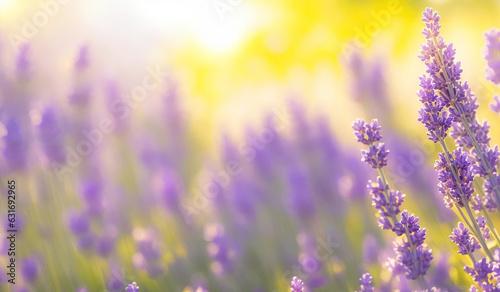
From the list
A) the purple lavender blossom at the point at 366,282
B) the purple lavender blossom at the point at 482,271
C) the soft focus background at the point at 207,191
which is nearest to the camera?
the purple lavender blossom at the point at 482,271

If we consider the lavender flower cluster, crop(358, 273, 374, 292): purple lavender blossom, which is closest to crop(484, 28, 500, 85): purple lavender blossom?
the lavender flower cluster

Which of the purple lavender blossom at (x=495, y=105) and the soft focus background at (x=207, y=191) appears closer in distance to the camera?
the purple lavender blossom at (x=495, y=105)

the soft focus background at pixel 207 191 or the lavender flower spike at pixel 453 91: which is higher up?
the soft focus background at pixel 207 191

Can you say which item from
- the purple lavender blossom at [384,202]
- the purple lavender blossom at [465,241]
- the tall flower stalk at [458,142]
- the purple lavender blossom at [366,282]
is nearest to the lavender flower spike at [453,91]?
the tall flower stalk at [458,142]

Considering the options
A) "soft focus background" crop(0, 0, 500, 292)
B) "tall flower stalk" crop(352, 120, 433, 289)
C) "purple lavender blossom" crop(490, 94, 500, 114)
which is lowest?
"tall flower stalk" crop(352, 120, 433, 289)

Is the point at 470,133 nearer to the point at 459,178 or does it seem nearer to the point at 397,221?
the point at 459,178

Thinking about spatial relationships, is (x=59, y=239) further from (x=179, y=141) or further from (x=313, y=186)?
(x=313, y=186)

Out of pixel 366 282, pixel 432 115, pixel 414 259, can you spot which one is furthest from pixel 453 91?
Result: pixel 366 282

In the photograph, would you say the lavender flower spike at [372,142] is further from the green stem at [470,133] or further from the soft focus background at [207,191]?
the soft focus background at [207,191]

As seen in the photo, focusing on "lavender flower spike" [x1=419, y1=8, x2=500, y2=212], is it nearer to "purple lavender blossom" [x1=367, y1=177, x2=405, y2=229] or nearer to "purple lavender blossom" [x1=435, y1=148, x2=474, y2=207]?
"purple lavender blossom" [x1=435, y1=148, x2=474, y2=207]
